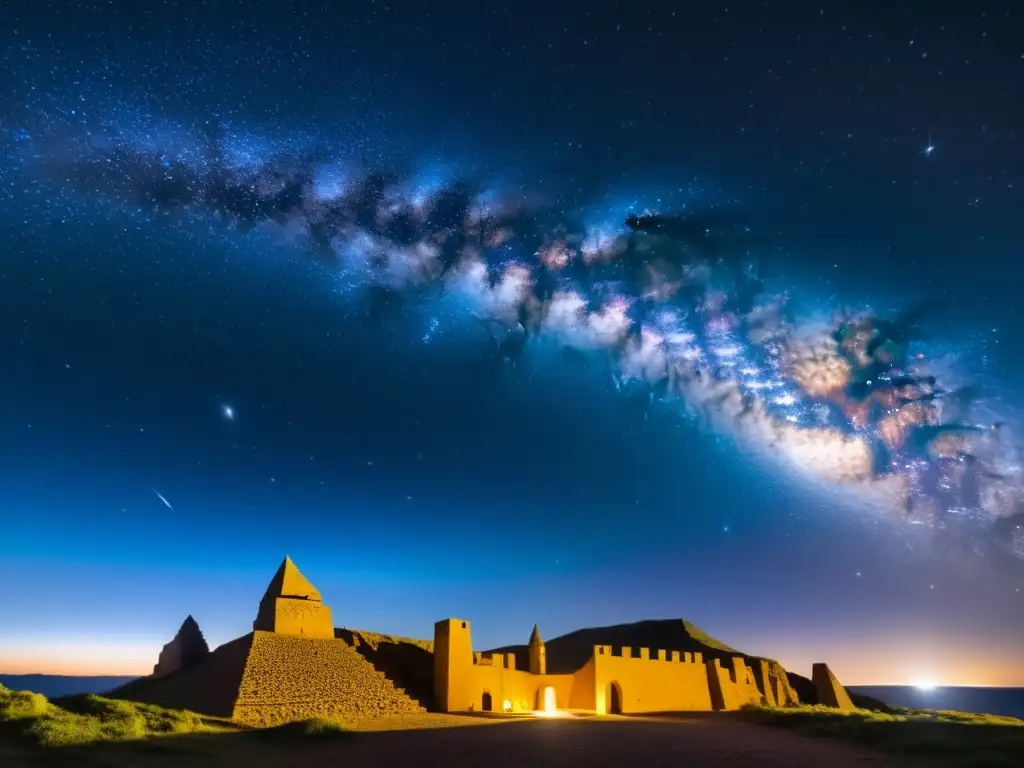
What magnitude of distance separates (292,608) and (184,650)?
29.1ft

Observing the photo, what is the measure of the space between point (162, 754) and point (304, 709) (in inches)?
504

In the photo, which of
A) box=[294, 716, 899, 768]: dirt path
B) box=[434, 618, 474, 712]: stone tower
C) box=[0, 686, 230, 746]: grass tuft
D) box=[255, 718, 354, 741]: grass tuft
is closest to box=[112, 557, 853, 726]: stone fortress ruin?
box=[434, 618, 474, 712]: stone tower

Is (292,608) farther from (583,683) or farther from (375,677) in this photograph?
(583,683)

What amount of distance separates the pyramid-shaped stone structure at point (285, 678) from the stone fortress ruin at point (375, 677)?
0.25ft

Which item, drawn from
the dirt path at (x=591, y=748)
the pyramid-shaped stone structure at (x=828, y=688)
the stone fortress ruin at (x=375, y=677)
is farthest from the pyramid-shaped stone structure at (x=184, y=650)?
the pyramid-shaped stone structure at (x=828, y=688)

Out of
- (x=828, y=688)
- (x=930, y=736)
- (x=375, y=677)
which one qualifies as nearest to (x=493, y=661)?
(x=375, y=677)

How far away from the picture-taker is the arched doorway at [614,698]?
41.6 m

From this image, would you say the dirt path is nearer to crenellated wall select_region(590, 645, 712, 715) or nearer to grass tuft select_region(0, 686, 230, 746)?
grass tuft select_region(0, 686, 230, 746)

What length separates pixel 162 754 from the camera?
18.7m

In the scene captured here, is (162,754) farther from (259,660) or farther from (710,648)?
(710,648)

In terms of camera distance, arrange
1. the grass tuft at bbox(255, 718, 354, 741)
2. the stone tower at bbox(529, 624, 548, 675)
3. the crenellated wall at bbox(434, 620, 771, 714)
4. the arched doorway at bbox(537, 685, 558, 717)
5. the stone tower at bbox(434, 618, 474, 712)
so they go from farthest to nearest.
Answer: the stone tower at bbox(529, 624, 548, 675)
the arched doorway at bbox(537, 685, 558, 717)
the crenellated wall at bbox(434, 620, 771, 714)
the stone tower at bbox(434, 618, 474, 712)
the grass tuft at bbox(255, 718, 354, 741)

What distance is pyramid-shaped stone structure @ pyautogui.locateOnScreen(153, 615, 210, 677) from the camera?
42.9m

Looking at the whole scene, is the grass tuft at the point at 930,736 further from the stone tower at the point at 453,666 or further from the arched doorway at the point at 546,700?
the stone tower at the point at 453,666

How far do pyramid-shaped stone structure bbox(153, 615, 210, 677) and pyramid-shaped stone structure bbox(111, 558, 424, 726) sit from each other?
1.03m
